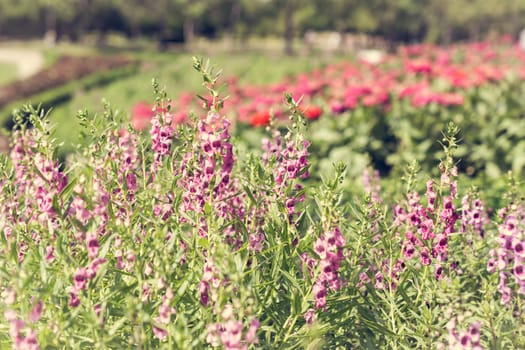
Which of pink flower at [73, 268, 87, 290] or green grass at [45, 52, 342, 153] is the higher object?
pink flower at [73, 268, 87, 290]

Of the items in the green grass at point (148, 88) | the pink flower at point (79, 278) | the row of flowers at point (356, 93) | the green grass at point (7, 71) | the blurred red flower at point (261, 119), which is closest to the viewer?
the pink flower at point (79, 278)

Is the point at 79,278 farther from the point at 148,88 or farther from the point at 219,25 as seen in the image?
the point at 219,25

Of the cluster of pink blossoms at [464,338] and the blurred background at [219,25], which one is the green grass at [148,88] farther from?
the blurred background at [219,25]

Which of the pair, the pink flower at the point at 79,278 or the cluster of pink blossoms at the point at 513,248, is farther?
the cluster of pink blossoms at the point at 513,248

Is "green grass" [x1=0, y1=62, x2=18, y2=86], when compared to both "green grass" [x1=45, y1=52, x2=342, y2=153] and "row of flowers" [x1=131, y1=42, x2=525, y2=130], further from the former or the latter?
"row of flowers" [x1=131, y1=42, x2=525, y2=130]

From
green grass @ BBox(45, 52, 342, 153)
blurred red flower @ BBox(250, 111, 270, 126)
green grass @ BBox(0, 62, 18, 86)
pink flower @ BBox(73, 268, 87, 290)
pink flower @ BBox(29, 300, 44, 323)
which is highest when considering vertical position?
pink flower @ BBox(73, 268, 87, 290)

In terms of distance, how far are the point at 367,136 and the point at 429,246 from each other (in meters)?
6.07

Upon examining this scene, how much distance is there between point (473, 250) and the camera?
300 cm

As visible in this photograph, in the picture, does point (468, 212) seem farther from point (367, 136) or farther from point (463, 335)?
point (367, 136)

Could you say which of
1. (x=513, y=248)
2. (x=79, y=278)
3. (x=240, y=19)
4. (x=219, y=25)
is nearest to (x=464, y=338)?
(x=513, y=248)

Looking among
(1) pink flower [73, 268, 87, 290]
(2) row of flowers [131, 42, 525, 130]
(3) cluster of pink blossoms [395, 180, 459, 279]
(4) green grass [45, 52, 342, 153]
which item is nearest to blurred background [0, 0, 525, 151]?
(4) green grass [45, 52, 342, 153]

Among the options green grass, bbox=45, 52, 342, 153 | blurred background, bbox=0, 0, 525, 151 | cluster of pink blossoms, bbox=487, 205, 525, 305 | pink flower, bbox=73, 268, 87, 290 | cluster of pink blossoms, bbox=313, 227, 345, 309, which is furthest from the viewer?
blurred background, bbox=0, 0, 525, 151

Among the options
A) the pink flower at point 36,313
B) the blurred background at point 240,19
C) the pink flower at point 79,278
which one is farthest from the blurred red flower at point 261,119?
the blurred background at point 240,19

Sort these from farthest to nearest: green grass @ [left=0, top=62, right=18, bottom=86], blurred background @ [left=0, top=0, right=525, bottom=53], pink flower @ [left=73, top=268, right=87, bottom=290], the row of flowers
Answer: blurred background @ [left=0, top=0, right=525, bottom=53] < green grass @ [left=0, top=62, right=18, bottom=86] < the row of flowers < pink flower @ [left=73, top=268, right=87, bottom=290]
